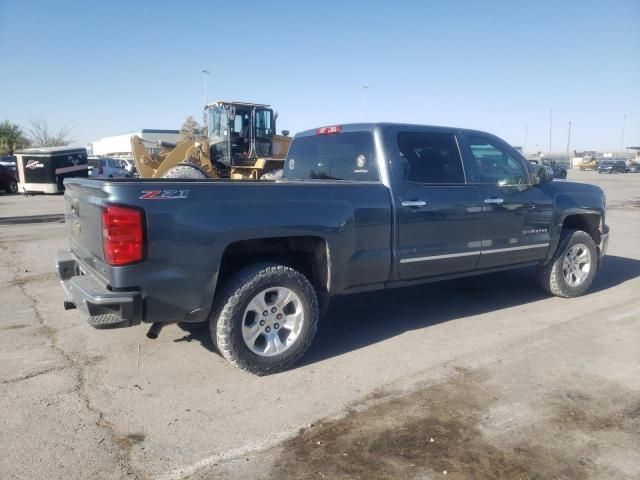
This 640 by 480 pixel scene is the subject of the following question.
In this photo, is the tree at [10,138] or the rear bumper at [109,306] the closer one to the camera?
the rear bumper at [109,306]

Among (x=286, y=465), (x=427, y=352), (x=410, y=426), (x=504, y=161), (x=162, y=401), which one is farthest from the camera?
(x=504, y=161)

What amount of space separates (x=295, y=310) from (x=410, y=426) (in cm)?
133

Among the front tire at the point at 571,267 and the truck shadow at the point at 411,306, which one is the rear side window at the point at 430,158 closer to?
the truck shadow at the point at 411,306

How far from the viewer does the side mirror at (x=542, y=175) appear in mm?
5684

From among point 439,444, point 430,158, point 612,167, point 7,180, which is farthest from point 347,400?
point 612,167

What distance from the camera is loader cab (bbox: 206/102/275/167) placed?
50.6ft

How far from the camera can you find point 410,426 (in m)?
3.21

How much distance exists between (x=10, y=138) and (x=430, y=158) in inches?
2398

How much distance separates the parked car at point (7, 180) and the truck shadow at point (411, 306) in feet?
75.9

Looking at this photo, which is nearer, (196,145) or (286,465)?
(286,465)

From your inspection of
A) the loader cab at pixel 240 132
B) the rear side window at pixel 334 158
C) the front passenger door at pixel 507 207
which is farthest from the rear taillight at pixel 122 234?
the loader cab at pixel 240 132

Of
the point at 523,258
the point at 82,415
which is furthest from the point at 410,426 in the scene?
the point at 523,258

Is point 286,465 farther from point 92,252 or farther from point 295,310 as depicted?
point 92,252

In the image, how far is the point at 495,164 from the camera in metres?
5.48
